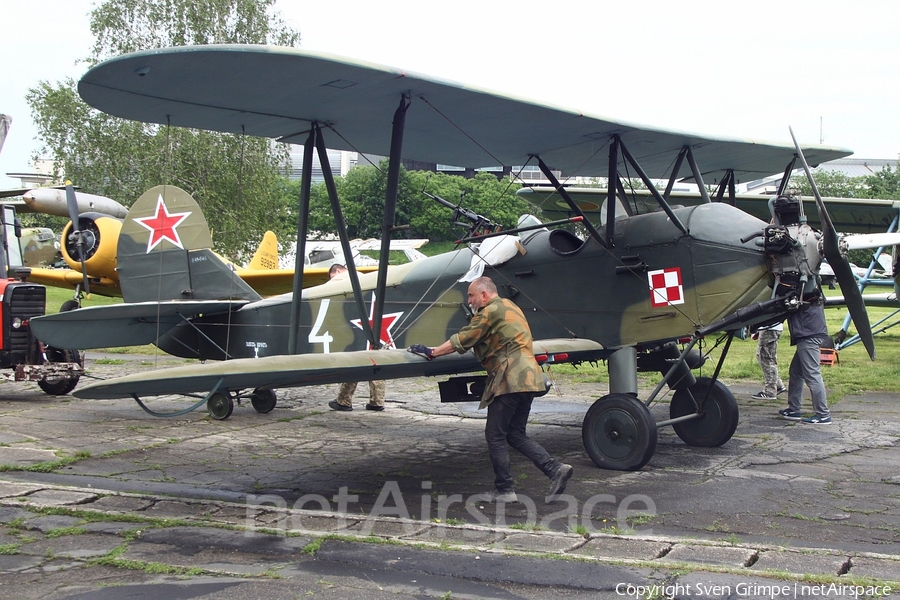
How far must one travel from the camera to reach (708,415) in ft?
25.0

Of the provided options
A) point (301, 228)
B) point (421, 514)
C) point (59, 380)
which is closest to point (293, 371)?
point (421, 514)

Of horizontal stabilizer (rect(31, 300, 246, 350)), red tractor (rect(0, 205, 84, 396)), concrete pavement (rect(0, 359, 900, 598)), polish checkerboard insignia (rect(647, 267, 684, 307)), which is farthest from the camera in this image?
red tractor (rect(0, 205, 84, 396))

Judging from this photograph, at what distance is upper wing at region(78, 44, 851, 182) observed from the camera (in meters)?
5.63

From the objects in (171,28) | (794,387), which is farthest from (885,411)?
(171,28)

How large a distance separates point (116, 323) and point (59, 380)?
288 centimetres

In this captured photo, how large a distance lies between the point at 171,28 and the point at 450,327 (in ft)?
90.8

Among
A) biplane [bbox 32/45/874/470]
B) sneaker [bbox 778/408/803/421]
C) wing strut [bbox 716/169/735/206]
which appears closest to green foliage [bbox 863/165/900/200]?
wing strut [bbox 716/169/735/206]

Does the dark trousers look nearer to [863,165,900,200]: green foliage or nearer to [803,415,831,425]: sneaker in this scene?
[803,415,831,425]: sneaker

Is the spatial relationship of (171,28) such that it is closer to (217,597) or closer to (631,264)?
(631,264)

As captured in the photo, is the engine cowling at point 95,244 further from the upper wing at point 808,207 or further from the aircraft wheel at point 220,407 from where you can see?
the upper wing at point 808,207

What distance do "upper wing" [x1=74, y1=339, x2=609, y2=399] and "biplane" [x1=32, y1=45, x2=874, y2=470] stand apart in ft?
0.06

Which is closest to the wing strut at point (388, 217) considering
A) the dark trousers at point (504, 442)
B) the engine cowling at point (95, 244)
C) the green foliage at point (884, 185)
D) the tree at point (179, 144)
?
the dark trousers at point (504, 442)

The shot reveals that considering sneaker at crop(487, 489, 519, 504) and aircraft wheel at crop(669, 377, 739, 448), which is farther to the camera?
aircraft wheel at crop(669, 377, 739, 448)

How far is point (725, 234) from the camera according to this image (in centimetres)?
673
